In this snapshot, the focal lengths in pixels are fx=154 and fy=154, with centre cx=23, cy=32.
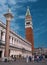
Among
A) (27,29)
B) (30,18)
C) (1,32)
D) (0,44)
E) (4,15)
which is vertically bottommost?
(0,44)

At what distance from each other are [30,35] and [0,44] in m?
49.9

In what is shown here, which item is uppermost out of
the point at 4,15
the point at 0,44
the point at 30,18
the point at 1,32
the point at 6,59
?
the point at 30,18

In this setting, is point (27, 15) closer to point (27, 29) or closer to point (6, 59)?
point (27, 29)

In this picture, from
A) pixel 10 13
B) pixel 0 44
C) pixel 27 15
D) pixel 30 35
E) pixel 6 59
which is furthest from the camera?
pixel 27 15

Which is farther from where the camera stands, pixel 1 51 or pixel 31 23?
pixel 31 23

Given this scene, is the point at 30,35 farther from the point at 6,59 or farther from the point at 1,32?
the point at 6,59

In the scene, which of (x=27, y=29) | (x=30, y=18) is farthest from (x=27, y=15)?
(x=27, y=29)

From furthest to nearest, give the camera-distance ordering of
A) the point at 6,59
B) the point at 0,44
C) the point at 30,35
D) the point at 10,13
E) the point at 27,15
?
the point at 27,15 → the point at 30,35 → the point at 0,44 → the point at 10,13 → the point at 6,59

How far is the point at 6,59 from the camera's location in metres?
26.8

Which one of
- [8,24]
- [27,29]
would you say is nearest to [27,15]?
[27,29]

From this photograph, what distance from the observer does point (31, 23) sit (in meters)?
86.8

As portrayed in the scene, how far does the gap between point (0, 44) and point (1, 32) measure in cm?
316

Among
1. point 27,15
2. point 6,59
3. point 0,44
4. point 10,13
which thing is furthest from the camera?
point 27,15

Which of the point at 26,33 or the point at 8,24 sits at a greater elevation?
the point at 26,33
